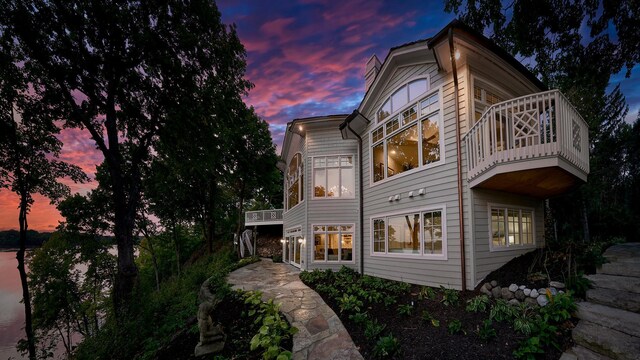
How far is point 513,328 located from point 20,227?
52.8 feet

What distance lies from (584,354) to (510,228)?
3.71m

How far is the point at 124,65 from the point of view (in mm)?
7582

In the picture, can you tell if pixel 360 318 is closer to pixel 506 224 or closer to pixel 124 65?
pixel 506 224

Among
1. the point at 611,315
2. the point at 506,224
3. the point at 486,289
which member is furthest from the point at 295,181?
the point at 611,315

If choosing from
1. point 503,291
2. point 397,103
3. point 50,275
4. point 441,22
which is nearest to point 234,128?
point 397,103

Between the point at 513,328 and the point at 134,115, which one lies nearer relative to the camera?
the point at 513,328

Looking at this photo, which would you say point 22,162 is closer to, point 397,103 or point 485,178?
point 397,103

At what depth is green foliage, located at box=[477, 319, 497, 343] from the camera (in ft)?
12.9

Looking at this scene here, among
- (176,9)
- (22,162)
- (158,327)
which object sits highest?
(176,9)

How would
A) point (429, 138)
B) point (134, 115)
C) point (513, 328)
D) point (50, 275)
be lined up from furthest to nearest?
point (50, 275) → point (134, 115) → point (429, 138) → point (513, 328)

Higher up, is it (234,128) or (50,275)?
(234,128)

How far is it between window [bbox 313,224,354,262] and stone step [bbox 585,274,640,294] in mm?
6780

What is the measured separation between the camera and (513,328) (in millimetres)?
3996

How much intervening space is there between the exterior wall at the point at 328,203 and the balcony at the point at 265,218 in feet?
30.3
